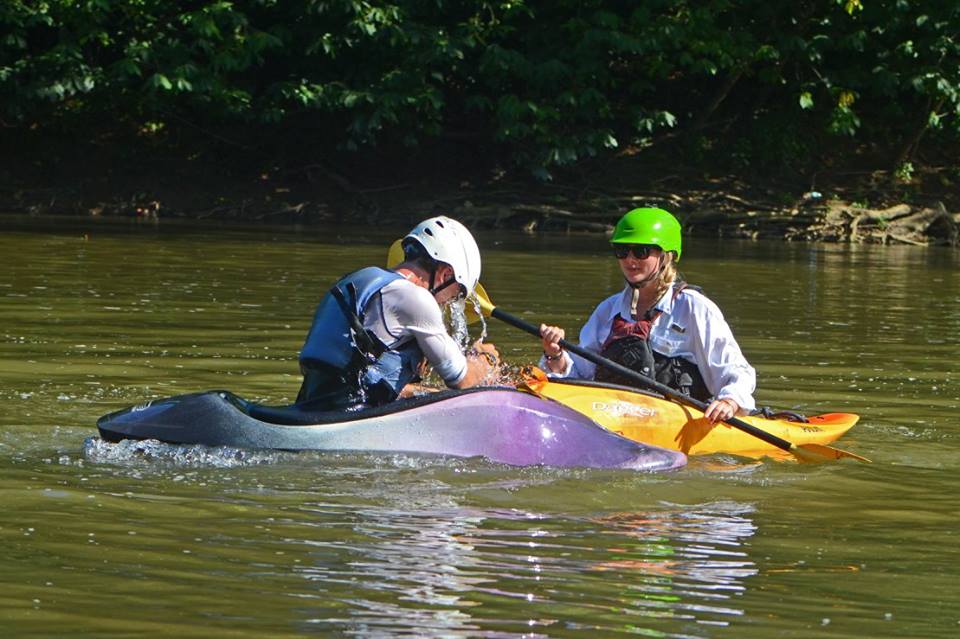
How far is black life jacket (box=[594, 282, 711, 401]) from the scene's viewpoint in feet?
25.0

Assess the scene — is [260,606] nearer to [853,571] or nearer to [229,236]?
[853,571]

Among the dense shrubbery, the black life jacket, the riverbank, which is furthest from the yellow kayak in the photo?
the riverbank

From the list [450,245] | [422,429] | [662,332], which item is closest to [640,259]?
[662,332]

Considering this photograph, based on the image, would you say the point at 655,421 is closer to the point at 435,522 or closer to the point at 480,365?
the point at 480,365

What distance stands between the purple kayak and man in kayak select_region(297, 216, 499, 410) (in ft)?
0.41

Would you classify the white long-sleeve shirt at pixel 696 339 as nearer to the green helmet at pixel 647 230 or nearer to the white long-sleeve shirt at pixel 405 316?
the green helmet at pixel 647 230

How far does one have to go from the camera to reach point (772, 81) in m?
23.7

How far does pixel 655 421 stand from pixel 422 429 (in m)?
1.21

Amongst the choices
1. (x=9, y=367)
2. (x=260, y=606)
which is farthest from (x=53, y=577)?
(x=9, y=367)

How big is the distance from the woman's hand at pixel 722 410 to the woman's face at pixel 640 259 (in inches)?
27.5

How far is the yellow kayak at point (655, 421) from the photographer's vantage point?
7309 millimetres

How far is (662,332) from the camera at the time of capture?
7.64 metres

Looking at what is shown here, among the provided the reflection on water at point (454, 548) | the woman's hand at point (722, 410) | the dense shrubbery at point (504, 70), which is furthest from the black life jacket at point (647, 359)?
the dense shrubbery at point (504, 70)

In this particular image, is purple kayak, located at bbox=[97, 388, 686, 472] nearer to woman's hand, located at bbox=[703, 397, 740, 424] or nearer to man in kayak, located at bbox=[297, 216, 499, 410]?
man in kayak, located at bbox=[297, 216, 499, 410]
